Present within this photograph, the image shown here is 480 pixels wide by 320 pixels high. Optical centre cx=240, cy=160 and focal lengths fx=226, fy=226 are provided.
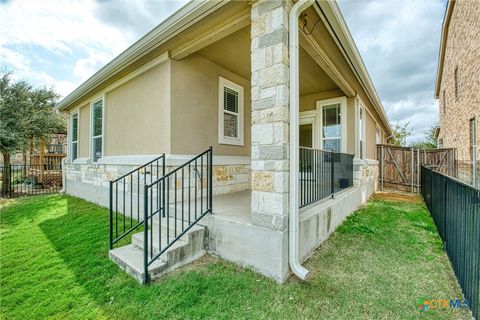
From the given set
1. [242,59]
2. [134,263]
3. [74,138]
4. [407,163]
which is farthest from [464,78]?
[74,138]

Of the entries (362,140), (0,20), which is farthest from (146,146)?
(362,140)

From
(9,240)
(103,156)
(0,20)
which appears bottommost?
(9,240)

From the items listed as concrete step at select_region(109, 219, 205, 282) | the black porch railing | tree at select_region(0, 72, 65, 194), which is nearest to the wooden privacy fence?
the black porch railing

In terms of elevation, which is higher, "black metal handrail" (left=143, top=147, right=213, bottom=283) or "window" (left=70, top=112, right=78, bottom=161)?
"window" (left=70, top=112, right=78, bottom=161)

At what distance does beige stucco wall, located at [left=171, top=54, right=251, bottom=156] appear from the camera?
4.12m

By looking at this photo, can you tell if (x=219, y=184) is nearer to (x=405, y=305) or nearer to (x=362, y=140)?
(x=405, y=305)

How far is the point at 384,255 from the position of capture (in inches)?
125

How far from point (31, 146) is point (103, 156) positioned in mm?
7249

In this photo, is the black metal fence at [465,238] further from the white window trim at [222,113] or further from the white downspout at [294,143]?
the white window trim at [222,113]

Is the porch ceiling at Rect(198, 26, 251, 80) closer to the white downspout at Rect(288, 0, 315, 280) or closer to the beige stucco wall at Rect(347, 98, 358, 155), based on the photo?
the white downspout at Rect(288, 0, 315, 280)

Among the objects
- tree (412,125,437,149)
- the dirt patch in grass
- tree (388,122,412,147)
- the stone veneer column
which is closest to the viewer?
the stone veneer column

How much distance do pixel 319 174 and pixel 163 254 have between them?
264cm

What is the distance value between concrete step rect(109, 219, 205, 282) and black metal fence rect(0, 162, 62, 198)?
8514 mm

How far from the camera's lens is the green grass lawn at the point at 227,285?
2.07 metres
